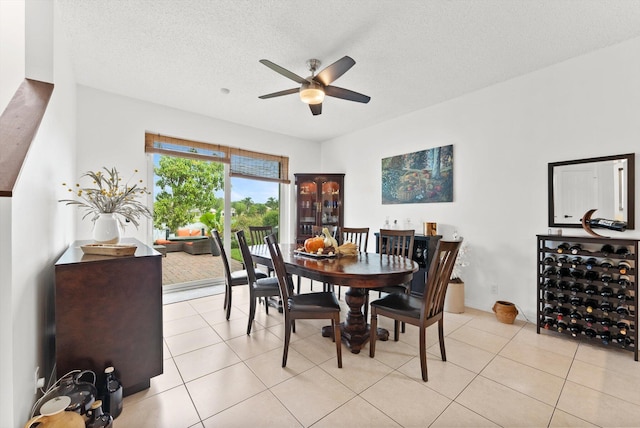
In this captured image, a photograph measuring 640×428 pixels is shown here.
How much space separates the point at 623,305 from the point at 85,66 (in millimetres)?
5594

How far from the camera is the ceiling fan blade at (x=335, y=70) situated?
2090 mm

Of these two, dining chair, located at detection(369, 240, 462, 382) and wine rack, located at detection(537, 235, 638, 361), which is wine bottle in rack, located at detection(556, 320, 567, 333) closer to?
wine rack, located at detection(537, 235, 638, 361)

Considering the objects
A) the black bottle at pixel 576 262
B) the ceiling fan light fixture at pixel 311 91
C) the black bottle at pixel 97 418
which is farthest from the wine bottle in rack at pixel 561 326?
the black bottle at pixel 97 418

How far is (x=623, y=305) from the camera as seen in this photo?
89.4 inches

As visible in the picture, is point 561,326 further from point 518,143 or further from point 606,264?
point 518,143

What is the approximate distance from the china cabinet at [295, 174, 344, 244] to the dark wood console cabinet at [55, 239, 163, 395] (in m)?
3.44

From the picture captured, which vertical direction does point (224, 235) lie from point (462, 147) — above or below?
below

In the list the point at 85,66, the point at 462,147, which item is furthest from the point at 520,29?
the point at 85,66

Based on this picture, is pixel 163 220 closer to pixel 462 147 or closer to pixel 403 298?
pixel 403 298

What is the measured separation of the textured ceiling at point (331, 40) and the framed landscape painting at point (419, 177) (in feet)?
2.76

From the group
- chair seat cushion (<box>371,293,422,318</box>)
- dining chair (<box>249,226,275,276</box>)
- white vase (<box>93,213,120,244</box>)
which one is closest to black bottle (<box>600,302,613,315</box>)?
chair seat cushion (<box>371,293,422,318</box>)

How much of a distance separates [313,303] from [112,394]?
4.38 ft

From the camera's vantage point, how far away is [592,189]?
102 inches

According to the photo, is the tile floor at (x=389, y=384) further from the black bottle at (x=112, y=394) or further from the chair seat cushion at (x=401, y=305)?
the chair seat cushion at (x=401, y=305)
